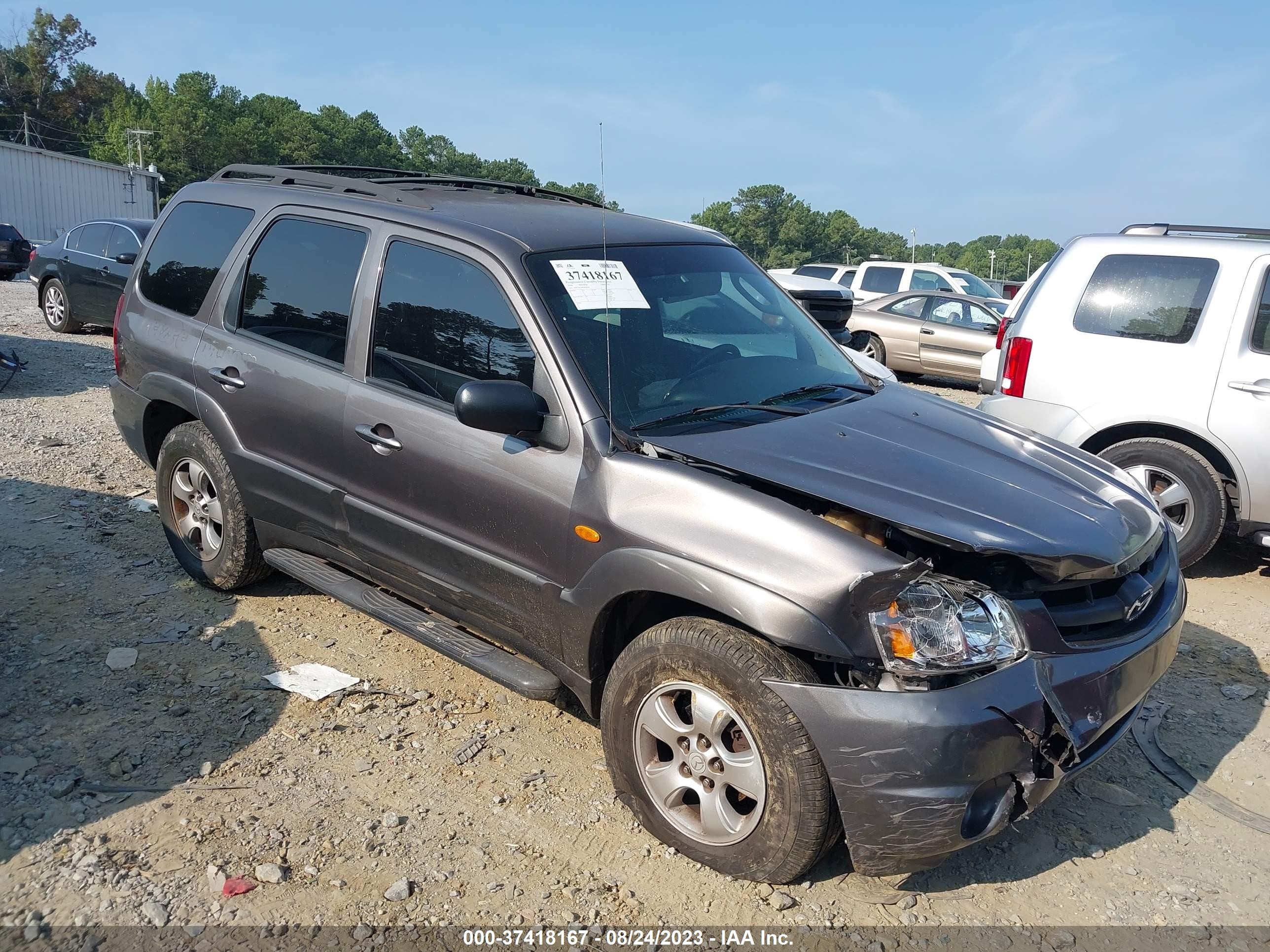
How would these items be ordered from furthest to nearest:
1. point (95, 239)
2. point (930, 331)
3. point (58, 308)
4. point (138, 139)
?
point (138, 139) → point (930, 331) → point (58, 308) → point (95, 239)

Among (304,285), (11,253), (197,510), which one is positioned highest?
(304,285)

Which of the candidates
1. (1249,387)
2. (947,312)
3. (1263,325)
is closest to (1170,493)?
(1249,387)

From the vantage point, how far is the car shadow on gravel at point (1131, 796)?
307 cm

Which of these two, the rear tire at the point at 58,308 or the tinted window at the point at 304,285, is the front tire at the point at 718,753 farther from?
the rear tire at the point at 58,308

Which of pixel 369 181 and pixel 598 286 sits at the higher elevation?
pixel 369 181

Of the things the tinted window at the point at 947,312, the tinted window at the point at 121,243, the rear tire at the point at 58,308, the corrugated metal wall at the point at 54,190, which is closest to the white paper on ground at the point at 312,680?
the tinted window at the point at 121,243

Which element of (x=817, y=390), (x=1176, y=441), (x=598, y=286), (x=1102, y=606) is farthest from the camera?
(x=1176, y=441)

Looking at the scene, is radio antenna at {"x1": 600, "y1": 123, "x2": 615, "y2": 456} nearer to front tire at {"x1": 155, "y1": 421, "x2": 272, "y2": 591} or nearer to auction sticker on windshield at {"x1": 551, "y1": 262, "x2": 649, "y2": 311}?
auction sticker on windshield at {"x1": 551, "y1": 262, "x2": 649, "y2": 311}

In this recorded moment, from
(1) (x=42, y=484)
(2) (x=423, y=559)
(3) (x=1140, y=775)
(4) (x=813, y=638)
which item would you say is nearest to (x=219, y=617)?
(2) (x=423, y=559)

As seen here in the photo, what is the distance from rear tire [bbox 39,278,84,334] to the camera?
12.4 metres

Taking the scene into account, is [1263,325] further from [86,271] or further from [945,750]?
[86,271]

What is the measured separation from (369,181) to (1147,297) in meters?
4.56

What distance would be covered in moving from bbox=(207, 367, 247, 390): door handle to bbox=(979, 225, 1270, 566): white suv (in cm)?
455

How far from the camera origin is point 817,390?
3793 mm
